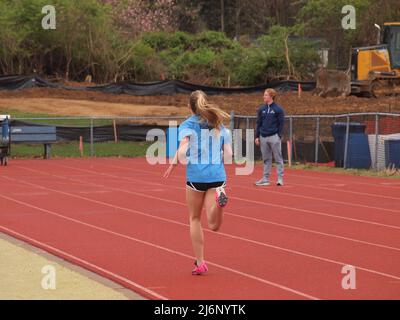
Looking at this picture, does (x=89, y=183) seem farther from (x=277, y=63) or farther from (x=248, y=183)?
(x=277, y=63)

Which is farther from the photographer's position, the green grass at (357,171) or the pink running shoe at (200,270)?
the green grass at (357,171)

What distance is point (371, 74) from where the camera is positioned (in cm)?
4378

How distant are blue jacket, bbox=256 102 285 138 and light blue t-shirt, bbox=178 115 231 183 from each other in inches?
401

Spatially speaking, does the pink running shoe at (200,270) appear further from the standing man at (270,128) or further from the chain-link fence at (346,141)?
the chain-link fence at (346,141)

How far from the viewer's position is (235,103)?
43094mm

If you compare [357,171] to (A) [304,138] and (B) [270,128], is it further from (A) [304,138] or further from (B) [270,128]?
(B) [270,128]

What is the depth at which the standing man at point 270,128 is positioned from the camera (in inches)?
798

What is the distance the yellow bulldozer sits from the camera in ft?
143

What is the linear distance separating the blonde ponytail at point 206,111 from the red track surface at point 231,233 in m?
1.59

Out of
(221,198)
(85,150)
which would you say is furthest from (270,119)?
(85,150)

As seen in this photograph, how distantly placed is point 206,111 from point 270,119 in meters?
10.5

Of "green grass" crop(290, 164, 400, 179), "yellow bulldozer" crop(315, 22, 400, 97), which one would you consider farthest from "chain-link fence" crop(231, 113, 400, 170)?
"yellow bulldozer" crop(315, 22, 400, 97)

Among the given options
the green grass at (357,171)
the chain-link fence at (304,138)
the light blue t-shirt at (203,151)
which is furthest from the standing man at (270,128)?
the light blue t-shirt at (203,151)

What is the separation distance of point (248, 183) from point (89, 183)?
3.51 metres
